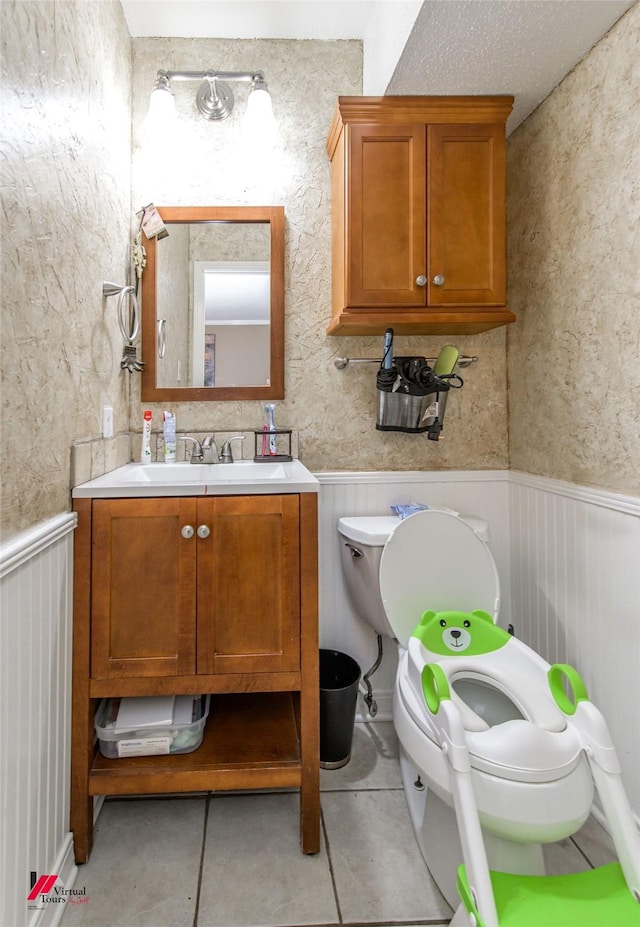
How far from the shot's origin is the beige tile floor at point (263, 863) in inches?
47.2

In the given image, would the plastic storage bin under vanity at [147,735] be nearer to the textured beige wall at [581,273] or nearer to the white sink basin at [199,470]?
the white sink basin at [199,470]

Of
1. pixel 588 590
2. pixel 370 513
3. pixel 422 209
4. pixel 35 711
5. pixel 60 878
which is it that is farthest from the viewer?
pixel 370 513

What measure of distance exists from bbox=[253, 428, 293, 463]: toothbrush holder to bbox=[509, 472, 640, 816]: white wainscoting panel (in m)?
0.95

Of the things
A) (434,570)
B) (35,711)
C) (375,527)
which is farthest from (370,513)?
(35,711)

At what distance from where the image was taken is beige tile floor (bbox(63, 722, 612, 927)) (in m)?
1.20

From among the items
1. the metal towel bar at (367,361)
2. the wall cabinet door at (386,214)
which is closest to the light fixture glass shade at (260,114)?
the wall cabinet door at (386,214)

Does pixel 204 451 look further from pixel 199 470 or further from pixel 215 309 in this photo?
pixel 215 309

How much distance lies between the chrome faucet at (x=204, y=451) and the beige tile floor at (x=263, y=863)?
113cm

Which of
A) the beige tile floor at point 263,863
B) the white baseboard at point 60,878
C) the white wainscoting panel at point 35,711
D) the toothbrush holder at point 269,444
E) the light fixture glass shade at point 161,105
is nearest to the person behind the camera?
the white wainscoting panel at point 35,711

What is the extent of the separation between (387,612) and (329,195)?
1.64 meters

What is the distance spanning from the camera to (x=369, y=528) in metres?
1.77

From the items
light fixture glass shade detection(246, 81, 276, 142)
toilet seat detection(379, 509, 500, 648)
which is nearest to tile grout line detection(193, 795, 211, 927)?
toilet seat detection(379, 509, 500, 648)

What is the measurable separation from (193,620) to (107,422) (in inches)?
29.3

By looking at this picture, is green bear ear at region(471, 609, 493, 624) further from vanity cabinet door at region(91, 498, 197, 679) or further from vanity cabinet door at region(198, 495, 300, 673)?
vanity cabinet door at region(91, 498, 197, 679)
